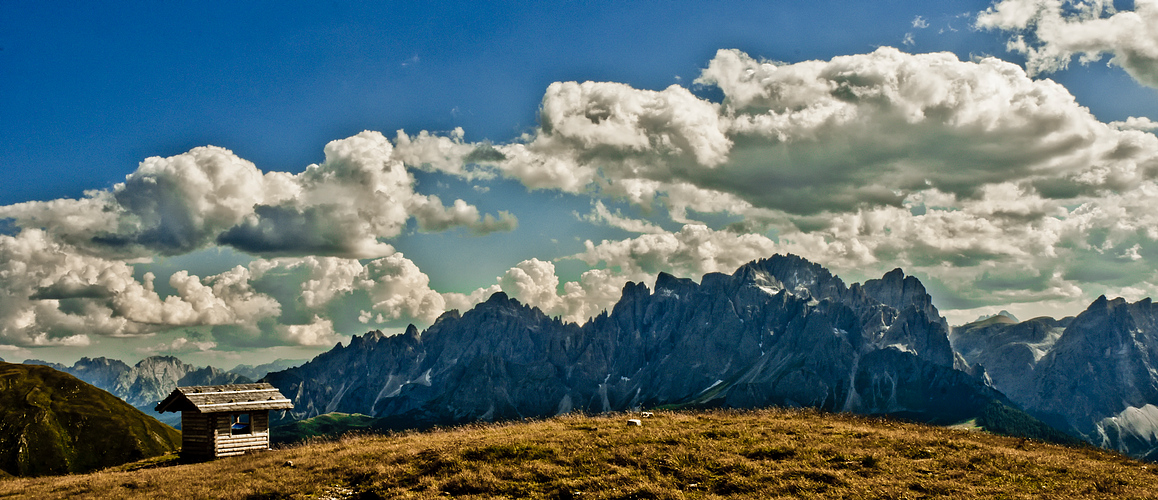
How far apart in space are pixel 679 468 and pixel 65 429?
122 m

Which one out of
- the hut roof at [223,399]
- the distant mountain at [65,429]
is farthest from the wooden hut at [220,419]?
the distant mountain at [65,429]

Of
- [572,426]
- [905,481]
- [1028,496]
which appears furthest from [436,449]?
[1028,496]

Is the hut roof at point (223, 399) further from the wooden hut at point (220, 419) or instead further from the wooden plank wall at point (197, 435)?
the wooden plank wall at point (197, 435)

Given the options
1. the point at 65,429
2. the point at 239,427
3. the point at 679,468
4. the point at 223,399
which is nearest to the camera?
the point at 679,468

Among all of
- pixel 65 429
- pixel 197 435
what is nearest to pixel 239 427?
pixel 197 435

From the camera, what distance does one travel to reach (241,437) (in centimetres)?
4925

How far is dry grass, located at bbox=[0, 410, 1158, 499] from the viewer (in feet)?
83.9

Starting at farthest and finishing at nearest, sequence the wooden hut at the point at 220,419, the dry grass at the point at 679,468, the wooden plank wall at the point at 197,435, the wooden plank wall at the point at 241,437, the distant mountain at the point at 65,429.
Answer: the distant mountain at the point at 65,429
the wooden plank wall at the point at 241,437
the wooden hut at the point at 220,419
the wooden plank wall at the point at 197,435
the dry grass at the point at 679,468

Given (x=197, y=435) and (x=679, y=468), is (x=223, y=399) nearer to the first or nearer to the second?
(x=197, y=435)

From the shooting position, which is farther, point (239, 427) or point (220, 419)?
point (239, 427)

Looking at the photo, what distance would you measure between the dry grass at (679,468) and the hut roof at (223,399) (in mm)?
8053

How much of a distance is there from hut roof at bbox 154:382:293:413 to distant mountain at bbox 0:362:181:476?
64676mm

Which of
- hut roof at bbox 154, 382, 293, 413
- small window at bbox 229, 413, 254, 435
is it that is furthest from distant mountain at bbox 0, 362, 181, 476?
small window at bbox 229, 413, 254, 435

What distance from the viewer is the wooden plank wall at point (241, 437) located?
47.9 metres
